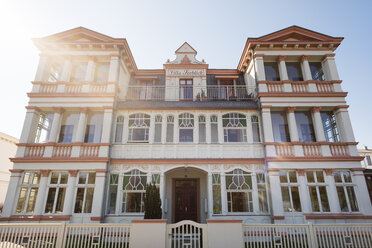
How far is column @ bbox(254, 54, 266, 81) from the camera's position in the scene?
1327 cm

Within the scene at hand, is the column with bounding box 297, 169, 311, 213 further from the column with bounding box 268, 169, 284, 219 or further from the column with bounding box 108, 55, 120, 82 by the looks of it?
the column with bounding box 108, 55, 120, 82

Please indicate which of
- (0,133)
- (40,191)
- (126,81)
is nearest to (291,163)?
(126,81)

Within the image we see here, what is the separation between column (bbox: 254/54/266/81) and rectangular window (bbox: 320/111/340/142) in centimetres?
462

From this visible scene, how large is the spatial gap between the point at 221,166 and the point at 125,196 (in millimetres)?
5796

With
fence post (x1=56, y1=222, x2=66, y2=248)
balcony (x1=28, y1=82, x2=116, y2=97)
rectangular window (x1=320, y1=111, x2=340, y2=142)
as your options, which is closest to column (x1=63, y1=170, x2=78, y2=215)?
fence post (x1=56, y1=222, x2=66, y2=248)

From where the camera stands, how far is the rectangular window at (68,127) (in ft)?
41.8

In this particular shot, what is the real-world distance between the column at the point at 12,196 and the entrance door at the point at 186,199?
8.80 meters

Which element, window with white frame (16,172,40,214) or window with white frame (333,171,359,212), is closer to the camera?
window with white frame (16,172,40,214)

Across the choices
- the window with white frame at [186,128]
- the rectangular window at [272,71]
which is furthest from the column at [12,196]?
the rectangular window at [272,71]

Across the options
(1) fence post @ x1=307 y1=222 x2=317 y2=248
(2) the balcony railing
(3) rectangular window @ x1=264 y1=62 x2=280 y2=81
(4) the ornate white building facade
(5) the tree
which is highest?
(3) rectangular window @ x1=264 y1=62 x2=280 y2=81

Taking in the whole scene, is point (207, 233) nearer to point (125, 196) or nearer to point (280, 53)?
point (125, 196)

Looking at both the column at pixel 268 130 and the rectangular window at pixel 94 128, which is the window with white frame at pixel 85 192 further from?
the column at pixel 268 130

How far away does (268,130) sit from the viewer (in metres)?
12.3

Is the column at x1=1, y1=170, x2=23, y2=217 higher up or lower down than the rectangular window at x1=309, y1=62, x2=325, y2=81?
lower down
